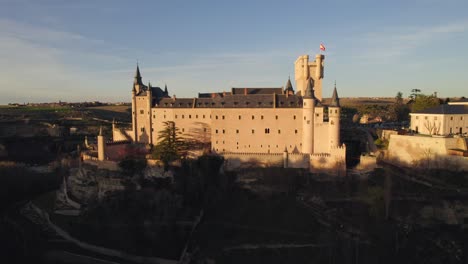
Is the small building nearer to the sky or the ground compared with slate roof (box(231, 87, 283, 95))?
nearer to the ground

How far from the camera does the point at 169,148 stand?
37.8 m

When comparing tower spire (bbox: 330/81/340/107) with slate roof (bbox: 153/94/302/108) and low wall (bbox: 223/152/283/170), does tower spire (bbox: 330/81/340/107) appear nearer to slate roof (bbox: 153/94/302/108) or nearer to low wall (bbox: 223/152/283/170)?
slate roof (bbox: 153/94/302/108)

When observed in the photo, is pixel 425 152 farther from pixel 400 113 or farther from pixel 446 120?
pixel 400 113

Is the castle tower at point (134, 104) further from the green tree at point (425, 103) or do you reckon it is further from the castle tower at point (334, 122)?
the green tree at point (425, 103)

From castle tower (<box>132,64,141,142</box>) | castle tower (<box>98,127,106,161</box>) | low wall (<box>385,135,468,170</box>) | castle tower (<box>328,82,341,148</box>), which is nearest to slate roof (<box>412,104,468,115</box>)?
low wall (<box>385,135,468,170</box>)

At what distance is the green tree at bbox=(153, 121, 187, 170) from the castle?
284cm

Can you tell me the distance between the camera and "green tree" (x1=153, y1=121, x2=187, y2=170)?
37.3 m

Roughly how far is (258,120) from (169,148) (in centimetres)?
1122

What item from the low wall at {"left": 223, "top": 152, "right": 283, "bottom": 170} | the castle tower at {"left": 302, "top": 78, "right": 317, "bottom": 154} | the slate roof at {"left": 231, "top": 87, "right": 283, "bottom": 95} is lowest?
the low wall at {"left": 223, "top": 152, "right": 283, "bottom": 170}

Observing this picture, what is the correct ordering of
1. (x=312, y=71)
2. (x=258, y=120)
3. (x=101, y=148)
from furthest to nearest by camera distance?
(x=312, y=71) < (x=258, y=120) < (x=101, y=148)

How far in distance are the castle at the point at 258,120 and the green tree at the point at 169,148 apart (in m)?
2.84

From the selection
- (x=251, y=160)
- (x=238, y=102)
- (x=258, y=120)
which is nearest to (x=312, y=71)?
(x=258, y=120)

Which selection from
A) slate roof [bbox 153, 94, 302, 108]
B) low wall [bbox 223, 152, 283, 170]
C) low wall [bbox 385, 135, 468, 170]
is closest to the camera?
low wall [bbox 385, 135, 468, 170]

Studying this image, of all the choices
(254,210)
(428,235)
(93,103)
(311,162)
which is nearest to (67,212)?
(254,210)
